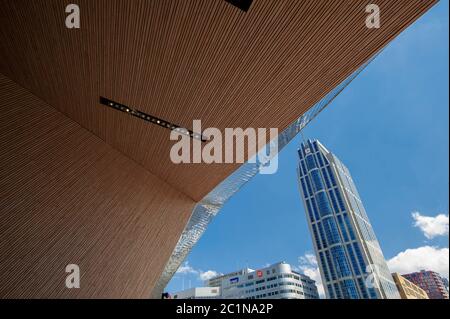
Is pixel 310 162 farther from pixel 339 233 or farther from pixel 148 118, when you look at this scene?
pixel 148 118

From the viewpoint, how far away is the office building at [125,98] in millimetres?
4660

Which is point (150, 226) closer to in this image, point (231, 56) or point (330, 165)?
point (231, 56)

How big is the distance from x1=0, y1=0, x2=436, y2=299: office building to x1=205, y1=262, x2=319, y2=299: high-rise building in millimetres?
59104

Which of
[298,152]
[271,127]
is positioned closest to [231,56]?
[271,127]

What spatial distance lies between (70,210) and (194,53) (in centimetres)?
530

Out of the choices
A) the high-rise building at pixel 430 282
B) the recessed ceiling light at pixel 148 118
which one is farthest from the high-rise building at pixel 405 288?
the recessed ceiling light at pixel 148 118

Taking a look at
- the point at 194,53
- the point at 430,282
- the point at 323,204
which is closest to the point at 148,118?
the point at 194,53

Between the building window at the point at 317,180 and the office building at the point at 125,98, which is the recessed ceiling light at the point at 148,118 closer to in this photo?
the office building at the point at 125,98

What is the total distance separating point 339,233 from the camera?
67438 millimetres

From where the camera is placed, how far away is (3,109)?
245 inches

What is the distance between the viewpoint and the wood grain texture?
610 centimetres

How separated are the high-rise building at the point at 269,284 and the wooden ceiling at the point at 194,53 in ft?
203

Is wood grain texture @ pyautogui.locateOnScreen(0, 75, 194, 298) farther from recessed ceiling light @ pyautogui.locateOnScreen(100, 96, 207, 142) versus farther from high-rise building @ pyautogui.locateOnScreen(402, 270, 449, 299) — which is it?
high-rise building @ pyautogui.locateOnScreen(402, 270, 449, 299)

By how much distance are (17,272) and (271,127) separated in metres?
6.64
